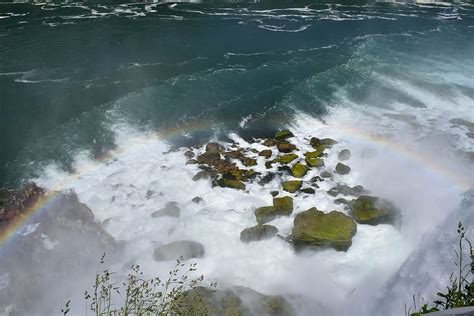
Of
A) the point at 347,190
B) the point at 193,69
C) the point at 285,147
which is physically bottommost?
the point at 285,147

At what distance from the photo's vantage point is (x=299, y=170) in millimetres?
26609

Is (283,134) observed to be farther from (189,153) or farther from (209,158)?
(189,153)

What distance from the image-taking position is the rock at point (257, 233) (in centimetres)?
2119

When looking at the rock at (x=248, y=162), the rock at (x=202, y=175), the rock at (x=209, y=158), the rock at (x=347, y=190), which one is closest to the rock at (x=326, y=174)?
the rock at (x=347, y=190)

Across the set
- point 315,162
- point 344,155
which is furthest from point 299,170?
point 344,155

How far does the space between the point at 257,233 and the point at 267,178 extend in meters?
5.85

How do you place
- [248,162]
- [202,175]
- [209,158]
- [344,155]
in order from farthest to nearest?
[344,155] < [209,158] < [248,162] < [202,175]

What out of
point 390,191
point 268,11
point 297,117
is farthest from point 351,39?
point 390,191

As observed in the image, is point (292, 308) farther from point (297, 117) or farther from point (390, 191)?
point (297, 117)

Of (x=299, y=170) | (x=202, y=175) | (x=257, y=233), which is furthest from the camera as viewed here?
(x=299, y=170)

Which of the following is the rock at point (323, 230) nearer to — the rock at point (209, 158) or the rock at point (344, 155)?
the rock at point (344, 155)

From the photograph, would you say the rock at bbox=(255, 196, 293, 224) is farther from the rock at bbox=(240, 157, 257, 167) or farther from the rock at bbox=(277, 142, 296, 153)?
the rock at bbox=(277, 142, 296, 153)

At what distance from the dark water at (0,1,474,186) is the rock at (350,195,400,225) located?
1164cm

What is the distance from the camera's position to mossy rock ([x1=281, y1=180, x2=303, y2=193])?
25062 millimetres
